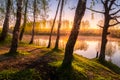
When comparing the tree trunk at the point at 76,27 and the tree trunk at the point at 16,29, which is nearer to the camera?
the tree trunk at the point at 76,27

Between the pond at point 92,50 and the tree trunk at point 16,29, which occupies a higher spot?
the tree trunk at point 16,29

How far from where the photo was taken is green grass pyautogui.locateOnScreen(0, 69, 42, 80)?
13423 millimetres

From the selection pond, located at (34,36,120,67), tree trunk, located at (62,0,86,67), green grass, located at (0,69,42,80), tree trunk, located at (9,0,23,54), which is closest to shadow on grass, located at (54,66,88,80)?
tree trunk, located at (62,0,86,67)

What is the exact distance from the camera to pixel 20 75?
1401 centimetres

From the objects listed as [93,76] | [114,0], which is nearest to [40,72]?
[93,76]

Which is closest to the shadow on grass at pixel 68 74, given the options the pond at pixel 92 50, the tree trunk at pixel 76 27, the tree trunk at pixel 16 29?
the tree trunk at pixel 76 27

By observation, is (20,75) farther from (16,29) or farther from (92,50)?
(92,50)

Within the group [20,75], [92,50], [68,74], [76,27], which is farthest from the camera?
[92,50]

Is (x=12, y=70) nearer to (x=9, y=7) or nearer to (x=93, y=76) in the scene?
(x=93, y=76)

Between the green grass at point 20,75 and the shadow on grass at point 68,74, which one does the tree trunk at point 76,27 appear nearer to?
the shadow on grass at point 68,74

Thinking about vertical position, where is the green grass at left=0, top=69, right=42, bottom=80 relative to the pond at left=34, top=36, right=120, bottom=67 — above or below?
above

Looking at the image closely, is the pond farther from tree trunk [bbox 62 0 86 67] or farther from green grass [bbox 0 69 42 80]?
green grass [bbox 0 69 42 80]

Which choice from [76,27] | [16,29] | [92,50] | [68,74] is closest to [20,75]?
[68,74]

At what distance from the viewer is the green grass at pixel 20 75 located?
44.0ft
